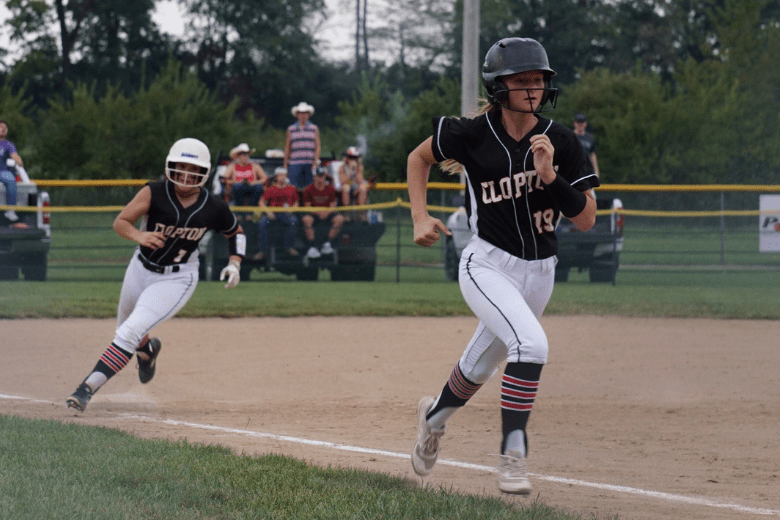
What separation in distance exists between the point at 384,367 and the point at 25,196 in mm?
8363

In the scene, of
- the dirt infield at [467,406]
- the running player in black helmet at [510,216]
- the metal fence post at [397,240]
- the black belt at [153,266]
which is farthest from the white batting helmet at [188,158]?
the metal fence post at [397,240]

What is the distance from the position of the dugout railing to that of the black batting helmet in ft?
31.8

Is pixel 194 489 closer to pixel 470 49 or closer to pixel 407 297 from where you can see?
pixel 407 297

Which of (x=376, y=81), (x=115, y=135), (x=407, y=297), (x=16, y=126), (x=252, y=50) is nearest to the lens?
(x=407, y=297)

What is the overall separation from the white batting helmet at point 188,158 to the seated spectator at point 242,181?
798 centimetres

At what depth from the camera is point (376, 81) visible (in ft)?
129

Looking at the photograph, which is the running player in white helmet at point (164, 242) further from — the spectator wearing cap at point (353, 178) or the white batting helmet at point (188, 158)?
the spectator wearing cap at point (353, 178)

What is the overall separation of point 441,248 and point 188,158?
8914 millimetres

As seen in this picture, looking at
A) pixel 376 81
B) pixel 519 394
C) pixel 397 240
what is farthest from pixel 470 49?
pixel 376 81

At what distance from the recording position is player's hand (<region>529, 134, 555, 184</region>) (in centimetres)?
389

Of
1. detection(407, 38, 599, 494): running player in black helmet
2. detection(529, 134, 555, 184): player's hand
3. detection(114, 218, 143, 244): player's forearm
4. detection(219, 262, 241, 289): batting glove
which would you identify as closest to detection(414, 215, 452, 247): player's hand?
detection(407, 38, 599, 494): running player in black helmet

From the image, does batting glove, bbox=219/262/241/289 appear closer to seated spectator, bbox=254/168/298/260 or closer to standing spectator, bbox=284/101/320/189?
seated spectator, bbox=254/168/298/260

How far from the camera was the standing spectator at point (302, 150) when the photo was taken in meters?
14.6

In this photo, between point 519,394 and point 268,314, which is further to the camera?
point 268,314
